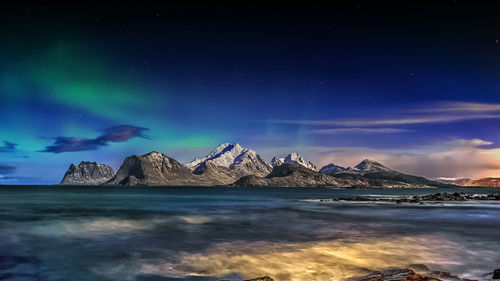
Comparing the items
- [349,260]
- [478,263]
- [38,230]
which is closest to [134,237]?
[38,230]

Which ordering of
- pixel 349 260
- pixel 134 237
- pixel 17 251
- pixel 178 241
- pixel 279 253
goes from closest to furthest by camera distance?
1. pixel 349 260
2. pixel 279 253
3. pixel 17 251
4. pixel 178 241
5. pixel 134 237

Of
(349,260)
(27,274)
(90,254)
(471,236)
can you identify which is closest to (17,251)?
(90,254)

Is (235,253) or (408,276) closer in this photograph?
(408,276)

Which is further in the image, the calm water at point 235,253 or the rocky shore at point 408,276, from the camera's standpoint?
the calm water at point 235,253

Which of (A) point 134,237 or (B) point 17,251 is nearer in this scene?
(B) point 17,251

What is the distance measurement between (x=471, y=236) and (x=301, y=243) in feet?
45.8

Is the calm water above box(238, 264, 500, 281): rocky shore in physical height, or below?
below

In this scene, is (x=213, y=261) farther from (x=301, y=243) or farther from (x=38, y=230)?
(x=38, y=230)

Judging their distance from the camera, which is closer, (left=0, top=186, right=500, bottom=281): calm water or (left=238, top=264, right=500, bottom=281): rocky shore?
(left=238, top=264, right=500, bottom=281): rocky shore

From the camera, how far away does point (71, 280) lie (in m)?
13.9

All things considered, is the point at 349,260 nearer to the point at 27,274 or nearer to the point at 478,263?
the point at 478,263

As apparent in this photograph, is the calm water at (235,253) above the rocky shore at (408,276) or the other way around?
the other way around

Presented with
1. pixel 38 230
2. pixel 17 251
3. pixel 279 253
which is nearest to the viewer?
pixel 279 253

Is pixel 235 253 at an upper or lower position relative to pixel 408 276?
lower
